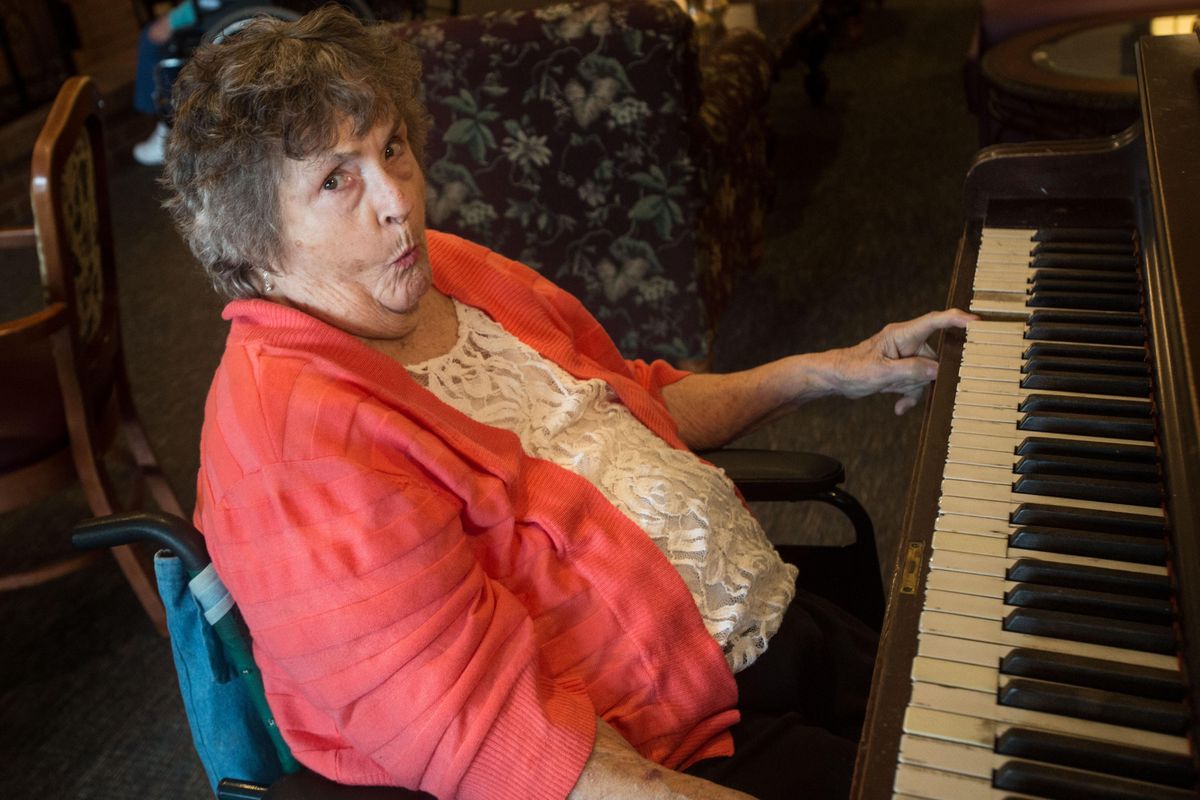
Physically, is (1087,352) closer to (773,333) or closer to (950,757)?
(950,757)

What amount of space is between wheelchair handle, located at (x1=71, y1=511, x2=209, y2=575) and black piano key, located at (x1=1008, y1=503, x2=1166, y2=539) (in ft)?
2.32

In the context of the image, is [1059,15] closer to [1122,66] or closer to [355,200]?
[1122,66]

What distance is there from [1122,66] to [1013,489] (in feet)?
7.47

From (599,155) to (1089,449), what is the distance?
6.01 ft

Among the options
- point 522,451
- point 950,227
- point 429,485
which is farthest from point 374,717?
Answer: point 950,227

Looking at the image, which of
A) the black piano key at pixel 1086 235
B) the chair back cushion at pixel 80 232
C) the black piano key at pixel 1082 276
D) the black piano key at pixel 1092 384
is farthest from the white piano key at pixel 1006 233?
the chair back cushion at pixel 80 232

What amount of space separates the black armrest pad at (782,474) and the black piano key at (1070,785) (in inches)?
25.2

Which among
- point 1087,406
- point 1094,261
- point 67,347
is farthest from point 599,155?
point 1087,406

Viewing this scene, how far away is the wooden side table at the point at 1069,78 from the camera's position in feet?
8.77

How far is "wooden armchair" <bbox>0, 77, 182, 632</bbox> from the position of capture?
82.0 inches

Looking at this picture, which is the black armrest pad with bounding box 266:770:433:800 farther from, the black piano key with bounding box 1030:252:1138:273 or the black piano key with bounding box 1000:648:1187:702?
the black piano key with bounding box 1030:252:1138:273

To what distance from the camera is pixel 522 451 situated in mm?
1211

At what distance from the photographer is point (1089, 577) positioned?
35.8 inches

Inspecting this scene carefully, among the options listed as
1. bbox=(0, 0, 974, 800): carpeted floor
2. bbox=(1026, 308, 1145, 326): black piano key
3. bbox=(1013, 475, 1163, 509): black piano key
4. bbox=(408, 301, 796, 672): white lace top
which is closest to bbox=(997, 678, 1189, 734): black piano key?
bbox=(1013, 475, 1163, 509): black piano key
